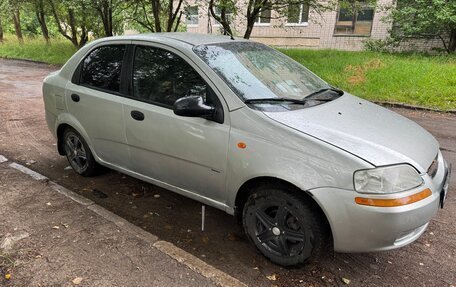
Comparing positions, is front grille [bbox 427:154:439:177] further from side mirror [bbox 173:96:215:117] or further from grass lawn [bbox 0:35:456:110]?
grass lawn [bbox 0:35:456:110]

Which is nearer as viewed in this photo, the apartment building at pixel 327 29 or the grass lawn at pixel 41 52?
the apartment building at pixel 327 29

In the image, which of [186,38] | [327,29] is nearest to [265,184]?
[186,38]

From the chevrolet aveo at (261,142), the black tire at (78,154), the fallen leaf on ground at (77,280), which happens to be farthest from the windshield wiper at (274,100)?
the black tire at (78,154)

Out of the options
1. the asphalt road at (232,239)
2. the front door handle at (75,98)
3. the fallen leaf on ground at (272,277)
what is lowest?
the asphalt road at (232,239)

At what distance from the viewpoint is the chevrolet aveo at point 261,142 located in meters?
2.37

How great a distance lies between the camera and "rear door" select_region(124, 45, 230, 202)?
2904 millimetres

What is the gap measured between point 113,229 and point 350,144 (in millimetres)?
2101

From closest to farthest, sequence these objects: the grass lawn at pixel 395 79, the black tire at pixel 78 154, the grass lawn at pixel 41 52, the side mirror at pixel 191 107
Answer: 1. the side mirror at pixel 191 107
2. the black tire at pixel 78 154
3. the grass lawn at pixel 395 79
4. the grass lawn at pixel 41 52

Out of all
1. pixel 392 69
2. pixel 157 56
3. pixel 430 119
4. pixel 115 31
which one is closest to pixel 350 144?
pixel 157 56

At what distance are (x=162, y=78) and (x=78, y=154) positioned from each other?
1.73 metres

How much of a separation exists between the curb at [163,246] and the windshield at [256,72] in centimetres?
130

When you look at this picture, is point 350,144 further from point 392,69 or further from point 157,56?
point 392,69

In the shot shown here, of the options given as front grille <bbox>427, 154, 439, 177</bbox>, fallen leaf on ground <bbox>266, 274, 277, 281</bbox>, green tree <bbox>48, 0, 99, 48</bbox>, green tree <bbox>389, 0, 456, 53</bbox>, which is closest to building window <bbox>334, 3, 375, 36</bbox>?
green tree <bbox>389, 0, 456, 53</bbox>

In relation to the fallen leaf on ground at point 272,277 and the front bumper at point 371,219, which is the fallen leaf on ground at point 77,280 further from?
the front bumper at point 371,219
